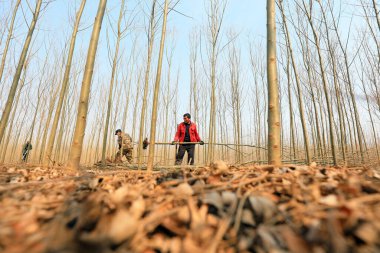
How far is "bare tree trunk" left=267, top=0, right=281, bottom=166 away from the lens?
6.02 ft

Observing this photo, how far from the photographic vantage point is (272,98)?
195cm

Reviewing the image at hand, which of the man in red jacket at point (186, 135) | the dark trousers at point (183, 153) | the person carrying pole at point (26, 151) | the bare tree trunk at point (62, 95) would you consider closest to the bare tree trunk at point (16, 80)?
the bare tree trunk at point (62, 95)

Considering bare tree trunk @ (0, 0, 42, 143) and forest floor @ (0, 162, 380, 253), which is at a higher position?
bare tree trunk @ (0, 0, 42, 143)

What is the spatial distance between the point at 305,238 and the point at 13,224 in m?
0.73

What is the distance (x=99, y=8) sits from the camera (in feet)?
9.20

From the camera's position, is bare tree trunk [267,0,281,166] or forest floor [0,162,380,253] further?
bare tree trunk [267,0,281,166]

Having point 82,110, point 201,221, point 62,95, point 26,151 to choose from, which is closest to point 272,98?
point 201,221

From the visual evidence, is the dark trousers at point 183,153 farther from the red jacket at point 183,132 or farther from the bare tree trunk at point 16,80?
the bare tree trunk at point 16,80

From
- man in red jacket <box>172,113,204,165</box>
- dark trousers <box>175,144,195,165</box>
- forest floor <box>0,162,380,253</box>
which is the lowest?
forest floor <box>0,162,380,253</box>

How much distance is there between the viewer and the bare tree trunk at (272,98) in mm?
1836

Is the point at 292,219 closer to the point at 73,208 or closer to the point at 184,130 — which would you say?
the point at 73,208

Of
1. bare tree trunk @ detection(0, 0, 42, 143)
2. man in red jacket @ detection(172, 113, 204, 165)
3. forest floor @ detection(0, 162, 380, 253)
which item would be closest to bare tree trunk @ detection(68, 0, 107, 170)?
forest floor @ detection(0, 162, 380, 253)

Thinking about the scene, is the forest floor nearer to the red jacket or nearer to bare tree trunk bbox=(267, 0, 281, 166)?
bare tree trunk bbox=(267, 0, 281, 166)

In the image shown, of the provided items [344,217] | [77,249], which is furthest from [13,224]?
[344,217]
